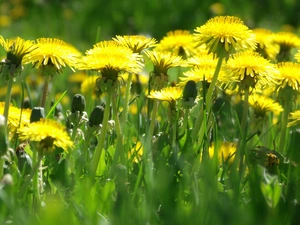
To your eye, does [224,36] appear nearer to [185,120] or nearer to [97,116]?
[185,120]

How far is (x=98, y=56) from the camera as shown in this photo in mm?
1549

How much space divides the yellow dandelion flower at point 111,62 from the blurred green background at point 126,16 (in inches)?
152

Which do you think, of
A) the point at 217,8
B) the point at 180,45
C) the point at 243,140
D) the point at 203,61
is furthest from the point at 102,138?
the point at 217,8

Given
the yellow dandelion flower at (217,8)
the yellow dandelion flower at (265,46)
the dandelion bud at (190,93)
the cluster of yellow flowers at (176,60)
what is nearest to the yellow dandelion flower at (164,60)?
the cluster of yellow flowers at (176,60)

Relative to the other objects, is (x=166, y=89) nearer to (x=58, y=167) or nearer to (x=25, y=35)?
(x=58, y=167)

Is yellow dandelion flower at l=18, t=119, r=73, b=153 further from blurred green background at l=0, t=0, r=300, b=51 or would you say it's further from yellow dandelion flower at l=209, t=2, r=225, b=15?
yellow dandelion flower at l=209, t=2, r=225, b=15

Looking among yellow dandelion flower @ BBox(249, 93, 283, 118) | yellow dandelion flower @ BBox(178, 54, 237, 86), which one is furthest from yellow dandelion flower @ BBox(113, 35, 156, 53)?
yellow dandelion flower @ BBox(249, 93, 283, 118)

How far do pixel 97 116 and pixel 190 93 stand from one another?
250 mm

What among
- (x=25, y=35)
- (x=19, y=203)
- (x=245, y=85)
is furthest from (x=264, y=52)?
(x=25, y=35)

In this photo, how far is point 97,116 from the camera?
5.51ft

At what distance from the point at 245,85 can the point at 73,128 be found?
49 centimetres

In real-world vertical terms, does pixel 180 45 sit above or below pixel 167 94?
above

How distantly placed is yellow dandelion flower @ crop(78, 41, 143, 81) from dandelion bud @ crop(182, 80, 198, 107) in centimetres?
17

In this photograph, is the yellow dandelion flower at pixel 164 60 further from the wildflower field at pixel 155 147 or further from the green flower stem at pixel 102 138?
the green flower stem at pixel 102 138
